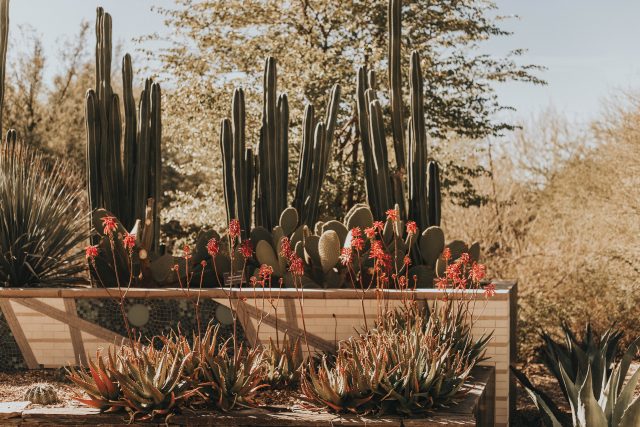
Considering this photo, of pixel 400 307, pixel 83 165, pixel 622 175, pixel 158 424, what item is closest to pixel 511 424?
pixel 400 307

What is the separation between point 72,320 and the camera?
20.7ft

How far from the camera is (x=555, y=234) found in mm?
12938

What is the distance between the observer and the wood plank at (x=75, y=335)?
6.29 m

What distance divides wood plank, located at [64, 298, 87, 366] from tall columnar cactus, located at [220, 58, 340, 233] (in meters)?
1.81

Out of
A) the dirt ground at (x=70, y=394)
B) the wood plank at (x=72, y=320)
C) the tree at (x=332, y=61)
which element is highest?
the tree at (x=332, y=61)

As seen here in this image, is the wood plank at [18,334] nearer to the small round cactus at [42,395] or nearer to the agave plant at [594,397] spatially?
the small round cactus at [42,395]

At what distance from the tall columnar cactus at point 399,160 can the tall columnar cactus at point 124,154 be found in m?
1.91

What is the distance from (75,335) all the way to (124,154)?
80.0 inches

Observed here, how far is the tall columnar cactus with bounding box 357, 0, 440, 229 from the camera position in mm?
7582

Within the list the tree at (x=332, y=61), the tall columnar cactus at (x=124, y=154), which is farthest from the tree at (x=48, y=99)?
the tall columnar cactus at (x=124, y=154)

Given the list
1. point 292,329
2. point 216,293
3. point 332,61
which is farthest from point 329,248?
point 332,61

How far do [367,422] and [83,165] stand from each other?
650 inches

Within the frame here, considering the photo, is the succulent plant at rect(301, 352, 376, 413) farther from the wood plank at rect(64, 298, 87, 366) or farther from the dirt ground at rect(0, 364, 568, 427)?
the wood plank at rect(64, 298, 87, 366)

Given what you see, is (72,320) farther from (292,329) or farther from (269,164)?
(269,164)
